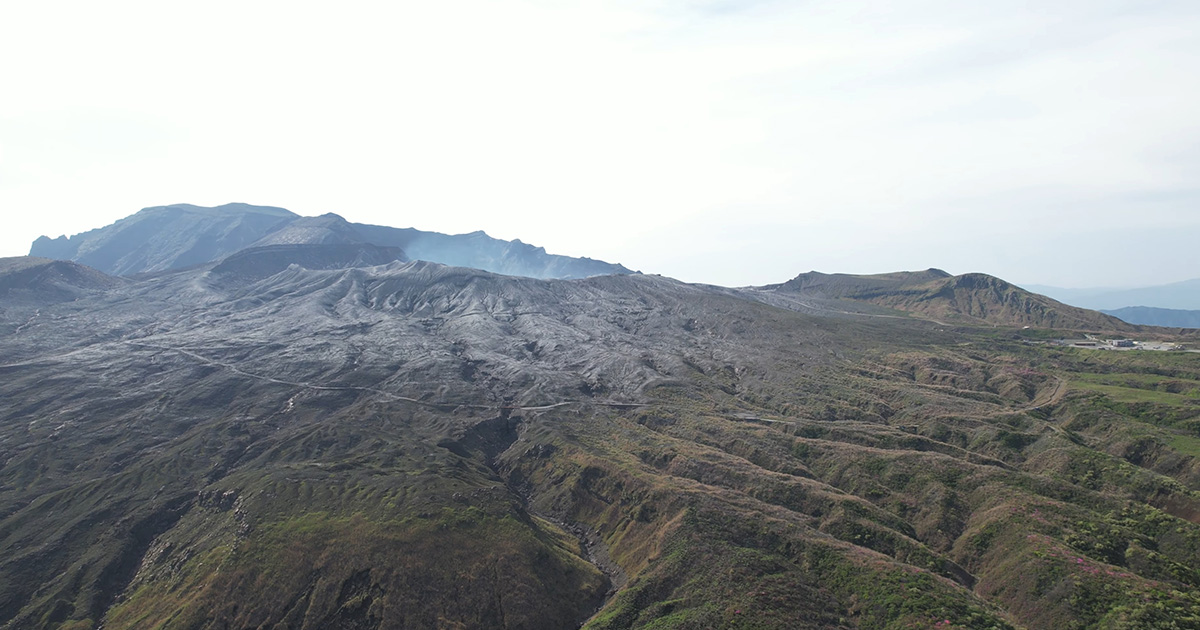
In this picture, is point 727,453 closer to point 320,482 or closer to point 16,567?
point 320,482

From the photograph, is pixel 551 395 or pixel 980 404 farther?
pixel 551 395

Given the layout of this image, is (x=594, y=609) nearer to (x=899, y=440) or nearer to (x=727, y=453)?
(x=727, y=453)

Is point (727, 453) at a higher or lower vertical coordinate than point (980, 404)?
lower

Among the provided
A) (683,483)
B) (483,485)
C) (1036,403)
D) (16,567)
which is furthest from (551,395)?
(1036,403)

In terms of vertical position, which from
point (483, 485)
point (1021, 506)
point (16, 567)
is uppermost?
point (1021, 506)

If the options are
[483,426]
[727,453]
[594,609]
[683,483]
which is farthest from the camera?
[483,426]

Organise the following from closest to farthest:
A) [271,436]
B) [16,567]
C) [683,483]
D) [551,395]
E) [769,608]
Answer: [769,608]
[16,567]
[683,483]
[271,436]
[551,395]

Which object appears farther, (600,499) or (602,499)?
(600,499)

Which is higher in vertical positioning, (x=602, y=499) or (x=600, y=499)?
(x=602, y=499)
